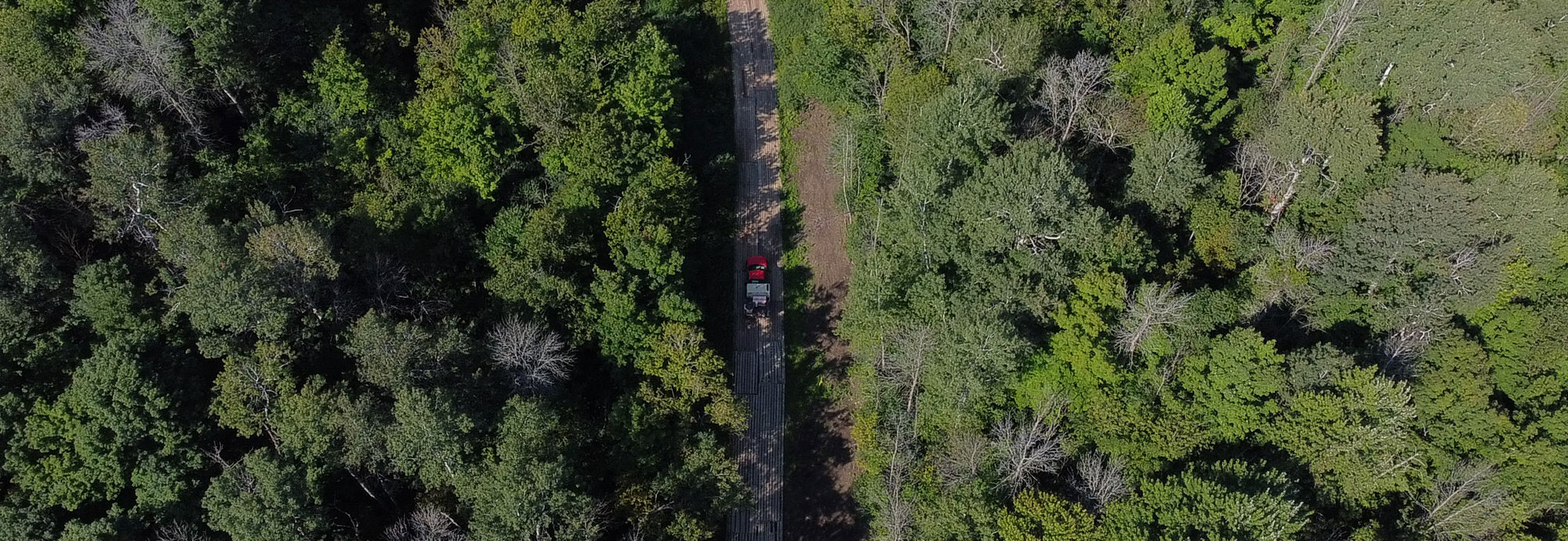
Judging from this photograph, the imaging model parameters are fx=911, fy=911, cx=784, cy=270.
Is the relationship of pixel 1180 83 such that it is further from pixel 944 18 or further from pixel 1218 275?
pixel 944 18

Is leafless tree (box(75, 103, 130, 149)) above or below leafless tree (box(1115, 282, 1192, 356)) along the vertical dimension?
above

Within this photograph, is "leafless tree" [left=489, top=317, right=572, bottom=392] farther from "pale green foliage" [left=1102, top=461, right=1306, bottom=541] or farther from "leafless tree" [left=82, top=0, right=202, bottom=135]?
"pale green foliage" [left=1102, top=461, right=1306, bottom=541]

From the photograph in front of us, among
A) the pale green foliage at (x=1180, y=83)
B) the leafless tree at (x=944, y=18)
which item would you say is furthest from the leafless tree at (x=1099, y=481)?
the leafless tree at (x=944, y=18)

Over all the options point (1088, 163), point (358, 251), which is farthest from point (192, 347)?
point (1088, 163)

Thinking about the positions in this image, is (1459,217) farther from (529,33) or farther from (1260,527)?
(529,33)

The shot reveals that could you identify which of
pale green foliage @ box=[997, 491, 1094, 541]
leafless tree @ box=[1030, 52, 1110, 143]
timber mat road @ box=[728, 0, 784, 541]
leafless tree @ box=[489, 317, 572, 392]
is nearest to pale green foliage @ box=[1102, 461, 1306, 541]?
pale green foliage @ box=[997, 491, 1094, 541]

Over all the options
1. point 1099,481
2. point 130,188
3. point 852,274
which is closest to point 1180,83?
point 852,274
